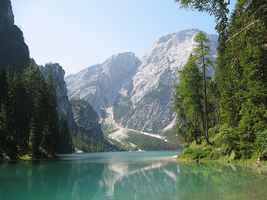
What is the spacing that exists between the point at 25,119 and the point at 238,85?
63.2 m

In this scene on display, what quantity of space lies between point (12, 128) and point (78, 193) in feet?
224

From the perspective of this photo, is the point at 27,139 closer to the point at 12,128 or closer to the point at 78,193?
the point at 12,128

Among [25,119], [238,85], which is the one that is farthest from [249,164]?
[25,119]

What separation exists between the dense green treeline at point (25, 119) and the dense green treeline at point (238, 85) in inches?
1411

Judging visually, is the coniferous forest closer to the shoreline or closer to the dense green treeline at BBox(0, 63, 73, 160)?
the dense green treeline at BBox(0, 63, 73, 160)

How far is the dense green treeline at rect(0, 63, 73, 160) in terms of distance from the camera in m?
80.2

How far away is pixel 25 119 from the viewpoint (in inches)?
3772

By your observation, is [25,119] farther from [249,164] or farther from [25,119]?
[249,164]

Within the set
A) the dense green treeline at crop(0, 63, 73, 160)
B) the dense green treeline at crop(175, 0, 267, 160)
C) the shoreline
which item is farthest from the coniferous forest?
the shoreline

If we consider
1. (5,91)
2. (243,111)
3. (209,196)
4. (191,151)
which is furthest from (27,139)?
(209,196)

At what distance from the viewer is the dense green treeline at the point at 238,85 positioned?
14.9 m

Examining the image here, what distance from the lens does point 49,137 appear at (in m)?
92.9

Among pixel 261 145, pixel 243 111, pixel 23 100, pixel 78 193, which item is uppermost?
pixel 23 100

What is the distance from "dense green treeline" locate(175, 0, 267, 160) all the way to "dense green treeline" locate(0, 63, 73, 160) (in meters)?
35.8
